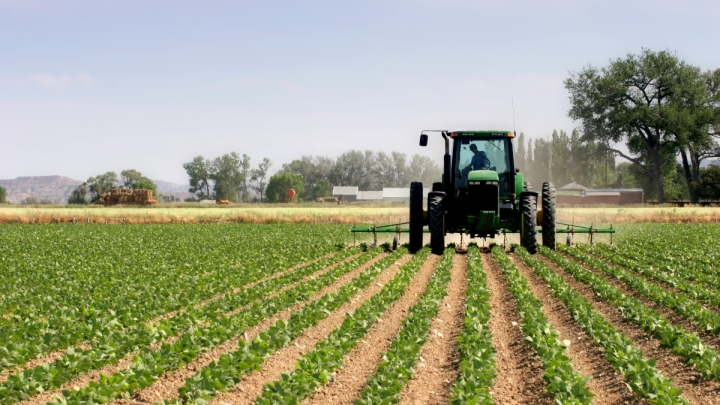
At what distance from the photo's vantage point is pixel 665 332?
26.0 feet

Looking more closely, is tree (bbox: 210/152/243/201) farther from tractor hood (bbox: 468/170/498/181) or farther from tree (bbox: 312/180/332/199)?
tractor hood (bbox: 468/170/498/181)

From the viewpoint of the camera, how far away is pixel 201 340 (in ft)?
25.7

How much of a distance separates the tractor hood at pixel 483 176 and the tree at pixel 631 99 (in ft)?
155

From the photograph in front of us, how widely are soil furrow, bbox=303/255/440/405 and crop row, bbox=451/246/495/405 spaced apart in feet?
3.07

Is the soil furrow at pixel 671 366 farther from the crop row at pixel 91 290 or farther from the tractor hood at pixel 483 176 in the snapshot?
the crop row at pixel 91 290

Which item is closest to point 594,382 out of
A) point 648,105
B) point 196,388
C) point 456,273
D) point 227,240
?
point 196,388

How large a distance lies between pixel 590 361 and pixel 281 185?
366 ft

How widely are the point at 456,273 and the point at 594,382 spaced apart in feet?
25.5

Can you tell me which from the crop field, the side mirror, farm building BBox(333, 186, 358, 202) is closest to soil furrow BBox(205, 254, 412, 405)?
the crop field

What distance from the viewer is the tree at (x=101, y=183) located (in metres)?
128

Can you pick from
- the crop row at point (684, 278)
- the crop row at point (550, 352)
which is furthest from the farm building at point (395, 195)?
the crop row at point (550, 352)

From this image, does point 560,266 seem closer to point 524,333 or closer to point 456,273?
point 456,273

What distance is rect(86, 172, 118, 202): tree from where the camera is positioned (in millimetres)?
127500

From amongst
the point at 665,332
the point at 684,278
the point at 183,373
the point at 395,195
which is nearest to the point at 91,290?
the point at 183,373
